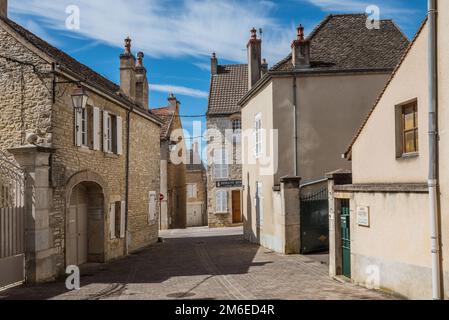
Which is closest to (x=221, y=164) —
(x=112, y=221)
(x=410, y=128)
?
(x=112, y=221)

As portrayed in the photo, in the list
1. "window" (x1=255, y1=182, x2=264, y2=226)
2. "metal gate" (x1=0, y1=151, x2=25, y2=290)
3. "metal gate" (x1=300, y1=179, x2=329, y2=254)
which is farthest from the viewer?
"window" (x1=255, y1=182, x2=264, y2=226)

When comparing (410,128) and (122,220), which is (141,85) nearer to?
(122,220)

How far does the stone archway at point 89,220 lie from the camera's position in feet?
51.5

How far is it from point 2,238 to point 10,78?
14.4 feet

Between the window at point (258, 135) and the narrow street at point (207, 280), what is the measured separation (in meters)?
4.44

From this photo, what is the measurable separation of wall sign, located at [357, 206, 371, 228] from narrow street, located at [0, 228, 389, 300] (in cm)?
135

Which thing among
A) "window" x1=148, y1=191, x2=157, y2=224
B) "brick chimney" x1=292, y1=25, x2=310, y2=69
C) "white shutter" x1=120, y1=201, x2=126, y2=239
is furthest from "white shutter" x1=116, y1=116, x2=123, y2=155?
"brick chimney" x1=292, y1=25, x2=310, y2=69

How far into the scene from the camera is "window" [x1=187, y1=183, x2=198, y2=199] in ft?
126

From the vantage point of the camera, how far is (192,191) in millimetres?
38500

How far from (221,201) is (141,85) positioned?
11.7 meters

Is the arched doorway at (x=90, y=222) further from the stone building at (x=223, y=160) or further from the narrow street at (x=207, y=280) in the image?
the stone building at (x=223, y=160)

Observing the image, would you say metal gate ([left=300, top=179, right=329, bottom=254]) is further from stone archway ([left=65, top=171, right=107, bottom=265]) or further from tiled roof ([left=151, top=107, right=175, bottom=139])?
tiled roof ([left=151, top=107, right=175, bottom=139])

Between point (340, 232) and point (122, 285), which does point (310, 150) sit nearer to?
point (340, 232)

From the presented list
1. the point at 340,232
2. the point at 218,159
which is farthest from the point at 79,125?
the point at 218,159
